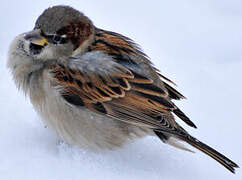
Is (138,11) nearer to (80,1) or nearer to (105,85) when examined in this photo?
(80,1)

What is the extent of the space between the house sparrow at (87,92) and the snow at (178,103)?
0.22 metres

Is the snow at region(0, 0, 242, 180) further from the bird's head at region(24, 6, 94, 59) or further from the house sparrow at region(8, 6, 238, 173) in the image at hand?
the bird's head at region(24, 6, 94, 59)

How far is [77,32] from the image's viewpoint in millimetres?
4648

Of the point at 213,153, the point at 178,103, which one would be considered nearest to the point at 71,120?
the point at 213,153

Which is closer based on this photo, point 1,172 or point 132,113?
point 1,172

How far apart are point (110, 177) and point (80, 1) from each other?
3824 millimetres

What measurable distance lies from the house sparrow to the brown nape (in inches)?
0.4

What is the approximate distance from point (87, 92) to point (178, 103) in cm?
155

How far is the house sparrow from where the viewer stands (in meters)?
4.34

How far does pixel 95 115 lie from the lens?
4.38 meters

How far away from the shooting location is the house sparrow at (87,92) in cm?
434

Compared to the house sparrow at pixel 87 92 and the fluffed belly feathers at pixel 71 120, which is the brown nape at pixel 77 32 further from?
the fluffed belly feathers at pixel 71 120

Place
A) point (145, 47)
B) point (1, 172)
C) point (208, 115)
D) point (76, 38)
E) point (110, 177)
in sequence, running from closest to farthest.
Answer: point (1, 172)
point (110, 177)
point (76, 38)
point (208, 115)
point (145, 47)

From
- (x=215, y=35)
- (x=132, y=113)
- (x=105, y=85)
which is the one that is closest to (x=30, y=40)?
(x=105, y=85)
